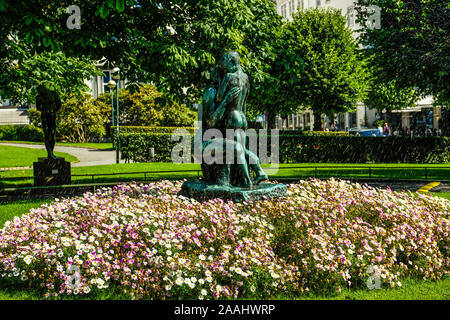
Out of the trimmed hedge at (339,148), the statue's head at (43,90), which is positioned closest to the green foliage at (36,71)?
the statue's head at (43,90)

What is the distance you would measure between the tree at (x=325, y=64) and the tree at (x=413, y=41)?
9338 millimetres

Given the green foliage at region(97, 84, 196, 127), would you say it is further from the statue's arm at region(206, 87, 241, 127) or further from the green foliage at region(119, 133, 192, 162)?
the statue's arm at region(206, 87, 241, 127)

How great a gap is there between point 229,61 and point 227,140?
58.8 inches

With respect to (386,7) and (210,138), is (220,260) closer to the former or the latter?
(210,138)

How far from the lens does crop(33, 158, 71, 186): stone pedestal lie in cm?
1335

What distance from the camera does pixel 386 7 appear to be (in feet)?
60.2

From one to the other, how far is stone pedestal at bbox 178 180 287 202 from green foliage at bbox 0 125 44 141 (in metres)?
42.1

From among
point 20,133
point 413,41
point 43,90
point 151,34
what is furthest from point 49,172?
point 20,133

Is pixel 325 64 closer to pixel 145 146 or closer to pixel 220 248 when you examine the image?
pixel 145 146

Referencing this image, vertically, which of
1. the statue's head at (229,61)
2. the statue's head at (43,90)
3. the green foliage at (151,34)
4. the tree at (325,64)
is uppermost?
the tree at (325,64)

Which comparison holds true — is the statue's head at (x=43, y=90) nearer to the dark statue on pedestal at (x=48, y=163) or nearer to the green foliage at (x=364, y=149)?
the dark statue on pedestal at (x=48, y=163)

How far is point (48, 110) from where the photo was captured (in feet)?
44.9

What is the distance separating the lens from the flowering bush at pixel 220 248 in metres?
4.91

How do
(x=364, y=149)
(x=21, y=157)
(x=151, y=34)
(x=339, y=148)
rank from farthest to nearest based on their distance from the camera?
(x=21, y=157) → (x=339, y=148) → (x=364, y=149) → (x=151, y=34)
